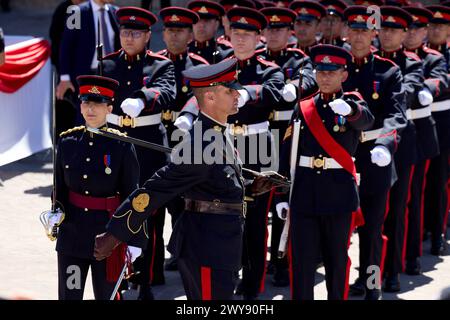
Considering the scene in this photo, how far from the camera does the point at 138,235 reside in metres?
6.81

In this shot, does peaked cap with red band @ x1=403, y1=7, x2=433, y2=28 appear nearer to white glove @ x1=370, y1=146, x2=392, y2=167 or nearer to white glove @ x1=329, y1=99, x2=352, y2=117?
white glove @ x1=370, y1=146, x2=392, y2=167

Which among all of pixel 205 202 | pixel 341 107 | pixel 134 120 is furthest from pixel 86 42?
pixel 205 202

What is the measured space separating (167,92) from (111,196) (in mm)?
1785

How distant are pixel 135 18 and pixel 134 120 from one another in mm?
781

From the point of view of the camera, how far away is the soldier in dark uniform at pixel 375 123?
860 centimetres

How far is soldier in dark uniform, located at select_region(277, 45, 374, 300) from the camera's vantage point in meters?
7.73

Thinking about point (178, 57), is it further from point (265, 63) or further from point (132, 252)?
point (132, 252)

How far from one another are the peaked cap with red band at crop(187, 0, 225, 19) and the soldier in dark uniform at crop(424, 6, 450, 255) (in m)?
1.96

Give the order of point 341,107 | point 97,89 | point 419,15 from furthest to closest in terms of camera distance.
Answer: point 419,15 → point 341,107 → point 97,89

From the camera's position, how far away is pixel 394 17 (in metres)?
9.24

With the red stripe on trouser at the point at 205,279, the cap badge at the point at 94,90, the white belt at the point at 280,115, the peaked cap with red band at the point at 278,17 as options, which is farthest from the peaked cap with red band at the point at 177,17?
the red stripe on trouser at the point at 205,279

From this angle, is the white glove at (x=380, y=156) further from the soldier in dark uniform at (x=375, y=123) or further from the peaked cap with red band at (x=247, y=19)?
the peaked cap with red band at (x=247, y=19)

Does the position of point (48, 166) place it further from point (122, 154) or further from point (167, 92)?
point (122, 154)

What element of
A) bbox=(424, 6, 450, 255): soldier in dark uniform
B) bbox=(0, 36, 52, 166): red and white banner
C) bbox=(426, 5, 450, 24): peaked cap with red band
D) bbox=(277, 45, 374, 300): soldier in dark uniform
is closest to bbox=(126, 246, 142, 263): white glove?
bbox=(277, 45, 374, 300): soldier in dark uniform
